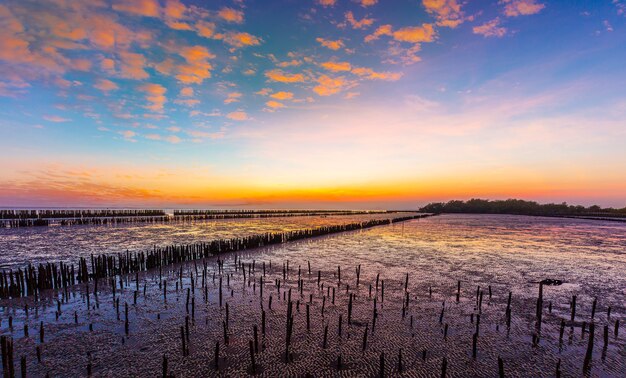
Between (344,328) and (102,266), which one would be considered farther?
(102,266)

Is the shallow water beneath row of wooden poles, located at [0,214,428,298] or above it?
beneath

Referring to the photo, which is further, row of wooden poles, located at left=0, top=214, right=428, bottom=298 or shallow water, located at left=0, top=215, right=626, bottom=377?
row of wooden poles, located at left=0, top=214, right=428, bottom=298

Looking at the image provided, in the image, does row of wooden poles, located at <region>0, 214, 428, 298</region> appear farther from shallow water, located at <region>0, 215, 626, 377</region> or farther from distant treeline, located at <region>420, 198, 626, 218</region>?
distant treeline, located at <region>420, 198, 626, 218</region>

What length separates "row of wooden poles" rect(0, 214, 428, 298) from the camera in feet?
45.1

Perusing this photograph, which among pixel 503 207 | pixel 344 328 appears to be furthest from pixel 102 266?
pixel 503 207

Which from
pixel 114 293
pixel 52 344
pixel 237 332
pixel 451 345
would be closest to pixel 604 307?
pixel 451 345

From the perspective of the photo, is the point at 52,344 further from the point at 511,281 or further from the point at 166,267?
the point at 511,281

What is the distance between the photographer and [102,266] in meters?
17.4

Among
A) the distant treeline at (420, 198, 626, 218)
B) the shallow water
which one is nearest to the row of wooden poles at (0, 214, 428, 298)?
the shallow water

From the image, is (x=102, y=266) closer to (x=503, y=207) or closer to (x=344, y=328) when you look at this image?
(x=344, y=328)

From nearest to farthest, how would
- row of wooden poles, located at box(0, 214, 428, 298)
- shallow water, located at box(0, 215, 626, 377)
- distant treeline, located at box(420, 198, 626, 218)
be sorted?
shallow water, located at box(0, 215, 626, 377), row of wooden poles, located at box(0, 214, 428, 298), distant treeline, located at box(420, 198, 626, 218)

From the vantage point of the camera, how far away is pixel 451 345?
932 centimetres

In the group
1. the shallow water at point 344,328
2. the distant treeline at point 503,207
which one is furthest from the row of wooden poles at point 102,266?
the distant treeline at point 503,207

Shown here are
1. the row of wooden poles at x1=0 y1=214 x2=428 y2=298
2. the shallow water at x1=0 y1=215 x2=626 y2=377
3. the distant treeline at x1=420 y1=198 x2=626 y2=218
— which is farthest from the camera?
the distant treeline at x1=420 y1=198 x2=626 y2=218
